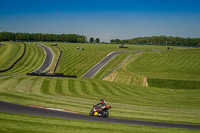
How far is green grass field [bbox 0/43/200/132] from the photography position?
26516 mm

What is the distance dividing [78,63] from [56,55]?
61.7 feet

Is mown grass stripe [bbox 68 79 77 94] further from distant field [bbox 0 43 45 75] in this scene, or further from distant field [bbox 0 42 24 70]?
distant field [bbox 0 42 24 70]

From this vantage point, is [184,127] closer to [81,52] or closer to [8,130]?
[8,130]

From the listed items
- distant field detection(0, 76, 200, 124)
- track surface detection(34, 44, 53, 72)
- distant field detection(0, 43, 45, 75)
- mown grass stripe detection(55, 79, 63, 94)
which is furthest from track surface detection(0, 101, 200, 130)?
distant field detection(0, 43, 45, 75)

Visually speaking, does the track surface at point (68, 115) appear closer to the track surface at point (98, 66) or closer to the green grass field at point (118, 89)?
the green grass field at point (118, 89)

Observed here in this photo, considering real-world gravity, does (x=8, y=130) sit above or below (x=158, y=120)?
above

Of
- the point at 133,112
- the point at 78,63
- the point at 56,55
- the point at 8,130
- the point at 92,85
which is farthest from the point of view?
the point at 56,55

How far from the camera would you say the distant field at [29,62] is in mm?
89625

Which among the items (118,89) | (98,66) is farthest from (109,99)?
(98,66)

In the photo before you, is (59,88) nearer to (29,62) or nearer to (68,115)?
(68,115)

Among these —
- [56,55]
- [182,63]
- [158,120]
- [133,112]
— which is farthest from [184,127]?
[56,55]

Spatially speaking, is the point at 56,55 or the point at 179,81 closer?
the point at 179,81

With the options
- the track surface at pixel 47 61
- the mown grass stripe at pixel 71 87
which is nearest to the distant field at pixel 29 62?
the track surface at pixel 47 61

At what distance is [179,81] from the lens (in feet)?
212
